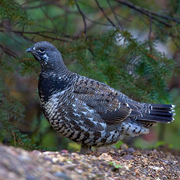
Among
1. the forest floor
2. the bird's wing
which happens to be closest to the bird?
the bird's wing

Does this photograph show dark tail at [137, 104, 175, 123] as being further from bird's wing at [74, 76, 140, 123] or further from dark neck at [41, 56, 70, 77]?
dark neck at [41, 56, 70, 77]

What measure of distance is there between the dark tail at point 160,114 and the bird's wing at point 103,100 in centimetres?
19

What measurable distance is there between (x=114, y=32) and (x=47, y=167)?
10.3 feet

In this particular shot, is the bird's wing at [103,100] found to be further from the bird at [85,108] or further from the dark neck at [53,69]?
the dark neck at [53,69]

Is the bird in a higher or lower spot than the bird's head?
lower

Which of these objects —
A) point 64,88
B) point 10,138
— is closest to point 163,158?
point 64,88

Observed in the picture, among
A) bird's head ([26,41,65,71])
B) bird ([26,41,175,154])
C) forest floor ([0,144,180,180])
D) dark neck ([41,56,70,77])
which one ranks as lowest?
forest floor ([0,144,180,180])

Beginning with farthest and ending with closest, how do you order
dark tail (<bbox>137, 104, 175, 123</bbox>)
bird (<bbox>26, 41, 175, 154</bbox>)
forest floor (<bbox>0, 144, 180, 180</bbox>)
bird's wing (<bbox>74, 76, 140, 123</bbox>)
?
dark tail (<bbox>137, 104, 175, 123</bbox>), bird's wing (<bbox>74, 76, 140, 123</bbox>), bird (<bbox>26, 41, 175, 154</bbox>), forest floor (<bbox>0, 144, 180, 180</bbox>)

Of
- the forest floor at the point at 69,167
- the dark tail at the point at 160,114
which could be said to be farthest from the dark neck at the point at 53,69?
the forest floor at the point at 69,167

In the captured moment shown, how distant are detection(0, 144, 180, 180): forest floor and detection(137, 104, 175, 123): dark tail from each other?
69 cm

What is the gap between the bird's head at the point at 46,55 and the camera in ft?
15.2

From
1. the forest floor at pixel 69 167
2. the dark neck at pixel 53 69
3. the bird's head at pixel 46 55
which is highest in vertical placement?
the bird's head at pixel 46 55

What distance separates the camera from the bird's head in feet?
15.2

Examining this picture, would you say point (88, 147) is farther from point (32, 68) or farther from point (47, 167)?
point (47, 167)
